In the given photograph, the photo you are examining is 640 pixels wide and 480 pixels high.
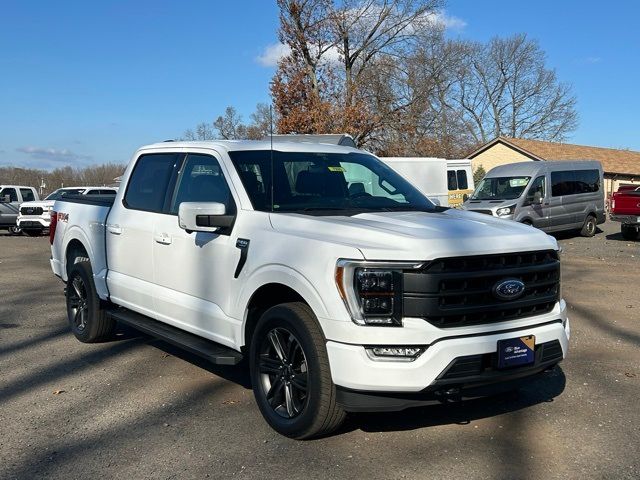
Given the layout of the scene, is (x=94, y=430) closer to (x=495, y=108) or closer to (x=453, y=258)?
(x=453, y=258)

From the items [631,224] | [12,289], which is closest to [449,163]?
[631,224]

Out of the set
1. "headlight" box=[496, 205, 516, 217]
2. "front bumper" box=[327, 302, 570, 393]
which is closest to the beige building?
"headlight" box=[496, 205, 516, 217]

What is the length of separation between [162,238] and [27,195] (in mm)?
21888

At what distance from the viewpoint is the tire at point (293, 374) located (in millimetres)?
3746

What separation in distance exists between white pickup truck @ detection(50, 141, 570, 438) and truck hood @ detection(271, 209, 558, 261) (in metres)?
0.01

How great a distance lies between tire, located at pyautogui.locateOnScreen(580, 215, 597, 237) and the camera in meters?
19.2

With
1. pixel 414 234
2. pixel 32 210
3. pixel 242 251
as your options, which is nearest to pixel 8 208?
pixel 32 210

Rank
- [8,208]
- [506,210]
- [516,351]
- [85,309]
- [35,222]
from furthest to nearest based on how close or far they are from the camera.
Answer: [8,208]
[35,222]
[506,210]
[85,309]
[516,351]

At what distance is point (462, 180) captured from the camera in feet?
72.3

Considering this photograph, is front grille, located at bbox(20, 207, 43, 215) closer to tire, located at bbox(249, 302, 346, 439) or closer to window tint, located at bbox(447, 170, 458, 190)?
window tint, located at bbox(447, 170, 458, 190)

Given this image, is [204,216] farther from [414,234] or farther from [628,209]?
[628,209]

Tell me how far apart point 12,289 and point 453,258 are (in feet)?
29.2

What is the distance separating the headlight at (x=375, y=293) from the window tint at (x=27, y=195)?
23.7 m

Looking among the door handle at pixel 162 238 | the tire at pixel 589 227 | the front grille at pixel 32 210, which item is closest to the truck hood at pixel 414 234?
the door handle at pixel 162 238
